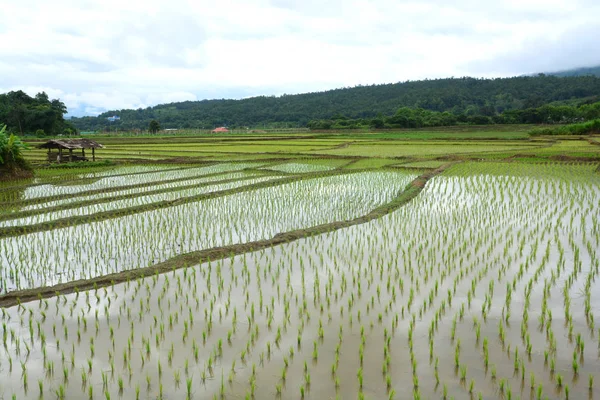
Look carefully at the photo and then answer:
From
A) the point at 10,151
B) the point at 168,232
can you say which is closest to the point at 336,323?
the point at 168,232

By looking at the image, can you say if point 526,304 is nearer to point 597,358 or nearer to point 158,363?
point 597,358

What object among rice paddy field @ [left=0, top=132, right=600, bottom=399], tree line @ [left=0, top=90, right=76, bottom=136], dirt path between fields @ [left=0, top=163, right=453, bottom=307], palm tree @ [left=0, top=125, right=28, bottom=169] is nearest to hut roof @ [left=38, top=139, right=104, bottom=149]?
palm tree @ [left=0, top=125, right=28, bottom=169]

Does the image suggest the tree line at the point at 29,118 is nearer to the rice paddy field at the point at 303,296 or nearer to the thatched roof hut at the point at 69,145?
the thatched roof hut at the point at 69,145

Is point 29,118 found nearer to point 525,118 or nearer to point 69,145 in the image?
point 69,145

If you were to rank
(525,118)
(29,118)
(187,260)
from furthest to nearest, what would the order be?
(29,118)
(525,118)
(187,260)

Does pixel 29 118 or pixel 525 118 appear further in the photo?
pixel 29 118

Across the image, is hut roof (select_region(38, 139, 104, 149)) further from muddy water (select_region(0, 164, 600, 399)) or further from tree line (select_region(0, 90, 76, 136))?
tree line (select_region(0, 90, 76, 136))
